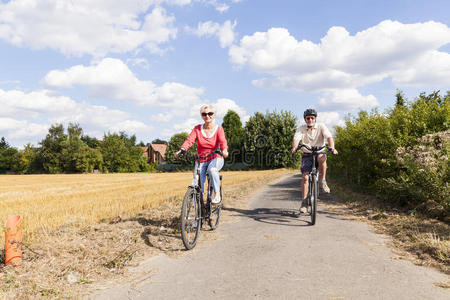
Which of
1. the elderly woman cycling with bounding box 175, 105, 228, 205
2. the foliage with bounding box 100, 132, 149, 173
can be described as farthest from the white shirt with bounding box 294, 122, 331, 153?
the foliage with bounding box 100, 132, 149, 173

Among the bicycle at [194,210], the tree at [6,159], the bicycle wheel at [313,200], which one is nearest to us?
the bicycle at [194,210]

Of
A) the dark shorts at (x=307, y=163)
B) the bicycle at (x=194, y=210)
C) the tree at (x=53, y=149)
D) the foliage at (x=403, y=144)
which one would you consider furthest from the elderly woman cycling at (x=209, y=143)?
the tree at (x=53, y=149)

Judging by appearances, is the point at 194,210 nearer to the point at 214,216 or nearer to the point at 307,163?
the point at 214,216

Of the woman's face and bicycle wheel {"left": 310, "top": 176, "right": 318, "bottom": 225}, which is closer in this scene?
the woman's face

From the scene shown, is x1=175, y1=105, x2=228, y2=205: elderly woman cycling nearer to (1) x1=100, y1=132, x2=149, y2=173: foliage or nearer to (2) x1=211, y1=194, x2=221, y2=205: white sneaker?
(2) x1=211, y1=194, x2=221, y2=205: white sneaker

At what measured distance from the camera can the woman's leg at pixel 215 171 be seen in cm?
494

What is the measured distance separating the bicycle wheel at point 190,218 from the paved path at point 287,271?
0.19 meters

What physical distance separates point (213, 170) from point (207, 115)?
3.11ft

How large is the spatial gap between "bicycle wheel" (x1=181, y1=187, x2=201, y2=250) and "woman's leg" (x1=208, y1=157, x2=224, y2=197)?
19.4 inches

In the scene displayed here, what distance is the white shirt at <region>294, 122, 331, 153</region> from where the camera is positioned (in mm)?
6090

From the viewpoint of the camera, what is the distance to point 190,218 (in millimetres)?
4344

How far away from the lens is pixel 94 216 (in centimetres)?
685

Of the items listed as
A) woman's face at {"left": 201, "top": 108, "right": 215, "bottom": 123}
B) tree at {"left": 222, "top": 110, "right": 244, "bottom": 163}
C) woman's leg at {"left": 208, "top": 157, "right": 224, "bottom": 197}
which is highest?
tree at {"left": 222, "top": 110, "right": 244, "bottom": 163}

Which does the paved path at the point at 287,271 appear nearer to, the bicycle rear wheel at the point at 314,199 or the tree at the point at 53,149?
the bicycle rear wheel at the point at 314,199
